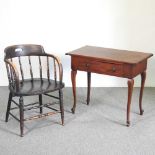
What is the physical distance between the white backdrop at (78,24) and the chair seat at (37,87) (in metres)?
1.04

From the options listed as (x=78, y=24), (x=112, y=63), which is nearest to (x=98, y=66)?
(x=112, y=63)

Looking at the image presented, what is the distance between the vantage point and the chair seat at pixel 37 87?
8.54 feet

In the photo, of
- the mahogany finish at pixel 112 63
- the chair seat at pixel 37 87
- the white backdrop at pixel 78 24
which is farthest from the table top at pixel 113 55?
the white backdrop at pixel 78 24

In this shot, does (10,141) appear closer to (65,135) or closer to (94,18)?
(65,135)

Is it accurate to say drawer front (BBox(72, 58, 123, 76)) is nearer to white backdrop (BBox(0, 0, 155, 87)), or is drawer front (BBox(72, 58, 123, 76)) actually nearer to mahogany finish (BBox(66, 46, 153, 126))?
mahogany finish (BBox(66, 46, 153, 126))

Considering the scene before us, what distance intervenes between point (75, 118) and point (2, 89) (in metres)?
1.29

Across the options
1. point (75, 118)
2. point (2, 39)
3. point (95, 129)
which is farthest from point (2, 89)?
point (95, 129)

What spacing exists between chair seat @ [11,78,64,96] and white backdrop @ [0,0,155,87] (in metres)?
1.04

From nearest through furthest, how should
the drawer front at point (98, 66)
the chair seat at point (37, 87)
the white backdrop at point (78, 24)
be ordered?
the chair seat at point (37, 87), the drawer front at point (98, 66), the white backdrop at point (78, 24)

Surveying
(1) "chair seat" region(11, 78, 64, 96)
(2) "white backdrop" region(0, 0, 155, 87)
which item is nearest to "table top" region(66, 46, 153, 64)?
(1) "chair seat" region(11, 78, 64, 96)

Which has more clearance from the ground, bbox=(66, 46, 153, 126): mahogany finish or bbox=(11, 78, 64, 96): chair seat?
bbox=(66, 46, 153, 126): mahogany finish

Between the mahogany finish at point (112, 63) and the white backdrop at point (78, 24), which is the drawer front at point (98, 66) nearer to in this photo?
the mahogany finish at point (112, 63)

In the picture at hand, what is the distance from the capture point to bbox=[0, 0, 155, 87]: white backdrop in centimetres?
367

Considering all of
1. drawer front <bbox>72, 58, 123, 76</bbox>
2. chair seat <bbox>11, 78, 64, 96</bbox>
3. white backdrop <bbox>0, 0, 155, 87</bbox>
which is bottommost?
chair seat <bbox>11, 78, 64, 96</bbox>
